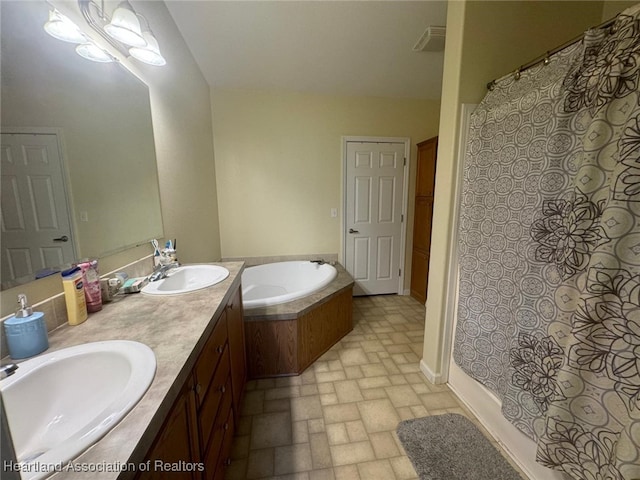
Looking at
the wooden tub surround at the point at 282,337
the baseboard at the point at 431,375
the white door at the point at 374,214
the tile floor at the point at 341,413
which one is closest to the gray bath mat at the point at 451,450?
the tile floor at the point at 341,413

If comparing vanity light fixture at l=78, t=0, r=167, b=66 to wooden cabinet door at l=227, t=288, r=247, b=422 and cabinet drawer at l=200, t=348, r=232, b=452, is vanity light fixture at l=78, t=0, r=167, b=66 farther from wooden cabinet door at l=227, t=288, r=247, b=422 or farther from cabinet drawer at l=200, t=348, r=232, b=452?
cabinet drawer at l=200, t=348, r=232, b=452

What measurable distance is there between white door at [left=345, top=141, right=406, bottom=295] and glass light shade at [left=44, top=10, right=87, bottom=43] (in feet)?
8.14

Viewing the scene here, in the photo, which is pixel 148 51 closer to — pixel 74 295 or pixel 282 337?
pixel 74 295

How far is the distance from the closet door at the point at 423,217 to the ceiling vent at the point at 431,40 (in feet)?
2.95

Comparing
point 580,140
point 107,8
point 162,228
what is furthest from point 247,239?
point 580,140

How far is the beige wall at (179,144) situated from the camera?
153 centimetres

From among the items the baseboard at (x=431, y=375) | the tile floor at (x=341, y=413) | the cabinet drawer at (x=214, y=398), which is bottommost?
the tile floor at (x=341, y=413)

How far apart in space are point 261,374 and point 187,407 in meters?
1.31

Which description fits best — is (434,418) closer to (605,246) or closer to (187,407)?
(605,246)

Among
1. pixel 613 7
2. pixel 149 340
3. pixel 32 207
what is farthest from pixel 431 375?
pixel 613 7

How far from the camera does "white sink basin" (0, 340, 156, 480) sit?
1.85 ft

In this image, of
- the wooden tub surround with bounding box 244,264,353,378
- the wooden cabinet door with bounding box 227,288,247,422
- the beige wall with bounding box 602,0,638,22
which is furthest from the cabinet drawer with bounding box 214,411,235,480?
the beige wall with bounding box 602,0,638,22

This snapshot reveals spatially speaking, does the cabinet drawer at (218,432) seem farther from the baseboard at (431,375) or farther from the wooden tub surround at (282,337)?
the baseboard at (431,375)

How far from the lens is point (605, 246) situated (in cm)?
80
